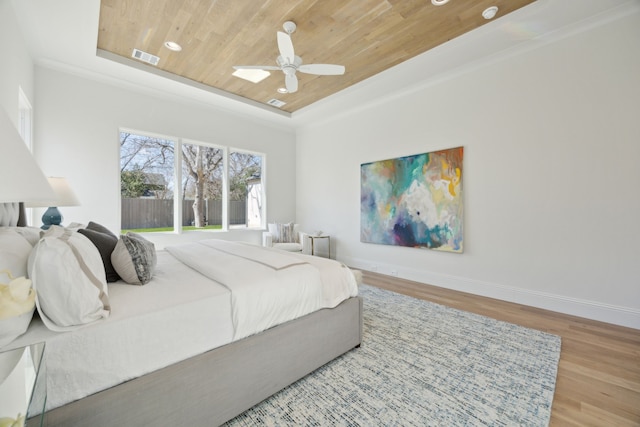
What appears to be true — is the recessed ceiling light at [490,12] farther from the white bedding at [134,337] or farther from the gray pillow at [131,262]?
the gray pillow at [131,262]

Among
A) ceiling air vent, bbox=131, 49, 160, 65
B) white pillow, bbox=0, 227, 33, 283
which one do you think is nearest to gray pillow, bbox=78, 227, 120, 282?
white pillow, bbox=0, 227, 33, 283

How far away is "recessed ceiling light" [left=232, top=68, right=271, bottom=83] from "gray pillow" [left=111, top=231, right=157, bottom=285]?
3007mm

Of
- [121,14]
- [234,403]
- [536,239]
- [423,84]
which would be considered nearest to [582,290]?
[536,239]

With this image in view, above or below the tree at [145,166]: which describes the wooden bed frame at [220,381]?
below

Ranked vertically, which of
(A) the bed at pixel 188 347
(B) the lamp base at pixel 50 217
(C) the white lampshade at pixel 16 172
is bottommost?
(A) the bed at pixel 188 347

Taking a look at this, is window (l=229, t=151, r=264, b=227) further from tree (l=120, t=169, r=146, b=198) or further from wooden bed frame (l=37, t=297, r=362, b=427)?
wooden bed frame (l=37, t=297, r=362, b=427)

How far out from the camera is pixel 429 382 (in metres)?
1.78

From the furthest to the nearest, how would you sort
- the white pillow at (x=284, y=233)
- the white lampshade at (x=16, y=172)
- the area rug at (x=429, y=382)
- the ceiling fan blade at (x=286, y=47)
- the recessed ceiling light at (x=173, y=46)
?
the white pillow at (x=284, y=233) < the recessed ceiling light at (x=173, y=46) < the ceiling fan blade at (x=286, y=47) < the area rug at (x=429, y=382) < the white lampshade at (x=16, y=172)

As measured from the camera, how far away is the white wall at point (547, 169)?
260 cm

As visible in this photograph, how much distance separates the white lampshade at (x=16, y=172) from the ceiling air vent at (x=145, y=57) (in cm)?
340

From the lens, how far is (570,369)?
1.93 m

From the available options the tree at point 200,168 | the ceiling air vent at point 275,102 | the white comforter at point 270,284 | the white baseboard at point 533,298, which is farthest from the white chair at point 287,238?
the white comforter at point 270,284

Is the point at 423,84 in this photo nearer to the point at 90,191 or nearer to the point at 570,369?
the point at 570,369

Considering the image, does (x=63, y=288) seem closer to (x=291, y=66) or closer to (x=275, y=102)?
(x=291, y=66)
